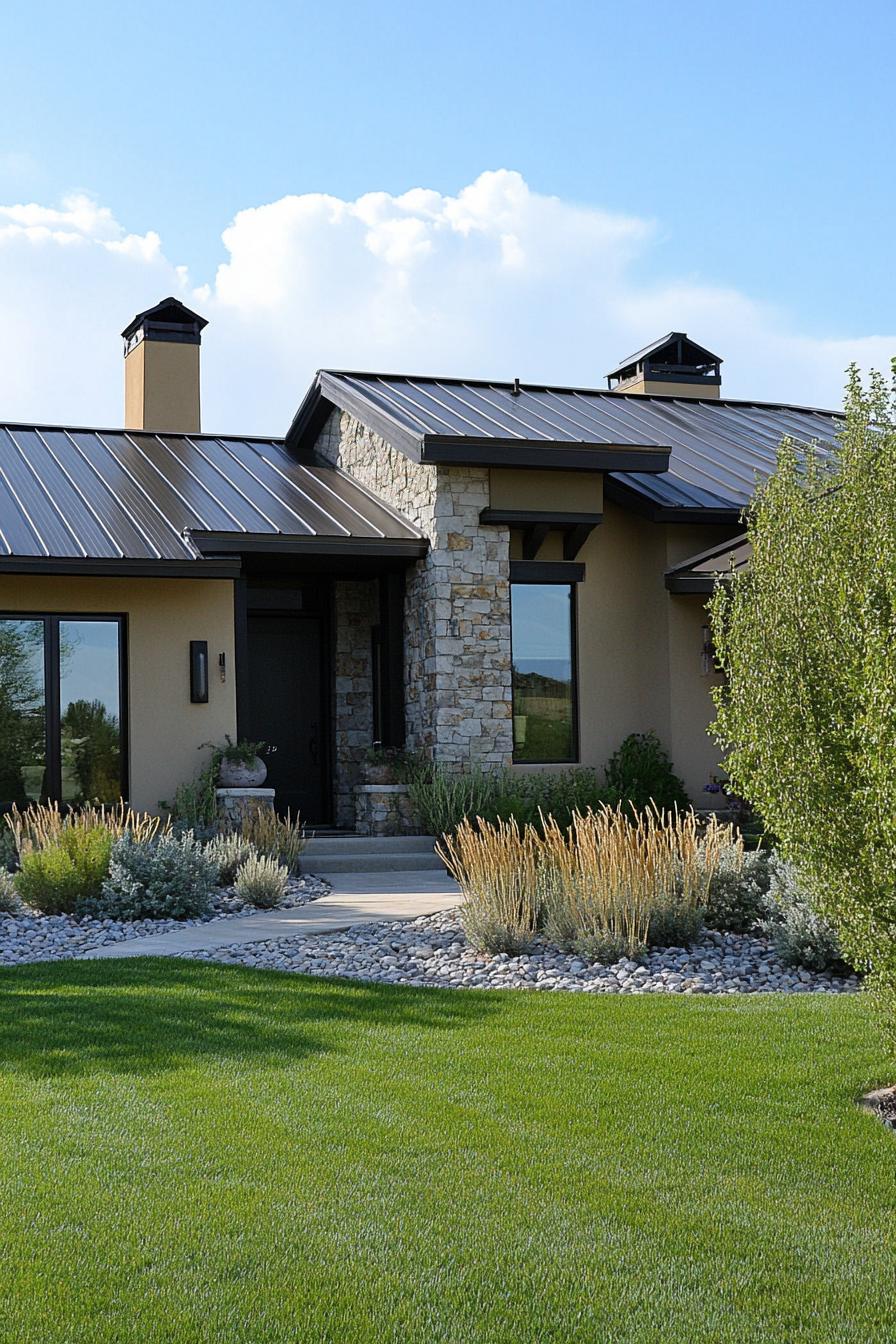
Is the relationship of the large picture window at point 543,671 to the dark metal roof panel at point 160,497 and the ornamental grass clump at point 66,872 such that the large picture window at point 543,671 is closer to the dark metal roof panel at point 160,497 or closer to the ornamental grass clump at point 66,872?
the dark metal roof panel at point 160,497

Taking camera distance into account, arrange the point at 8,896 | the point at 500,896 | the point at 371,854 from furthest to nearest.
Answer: the point at 371,854, the point at 8,896, the point at 500,896

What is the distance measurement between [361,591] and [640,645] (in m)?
3.21

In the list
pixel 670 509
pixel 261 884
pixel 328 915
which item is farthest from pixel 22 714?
pixel 670 509

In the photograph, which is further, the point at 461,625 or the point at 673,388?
the point at 673,388

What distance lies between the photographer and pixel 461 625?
13336 mm

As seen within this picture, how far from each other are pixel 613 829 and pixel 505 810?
387cm

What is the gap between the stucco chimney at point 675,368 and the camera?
72.9 feet

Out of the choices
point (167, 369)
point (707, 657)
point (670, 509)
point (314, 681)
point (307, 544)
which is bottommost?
point (314, 681)

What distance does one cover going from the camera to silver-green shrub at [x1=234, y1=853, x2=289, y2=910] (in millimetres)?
9984

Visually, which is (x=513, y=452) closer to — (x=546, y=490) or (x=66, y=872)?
(x=546, y=490)

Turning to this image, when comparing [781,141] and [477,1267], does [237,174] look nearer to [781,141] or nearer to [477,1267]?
[781,141]

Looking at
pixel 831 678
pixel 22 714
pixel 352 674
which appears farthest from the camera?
pixel 352 674

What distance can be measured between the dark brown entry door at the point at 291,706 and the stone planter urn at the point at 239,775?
2151mm

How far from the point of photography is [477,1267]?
3.60 meters
